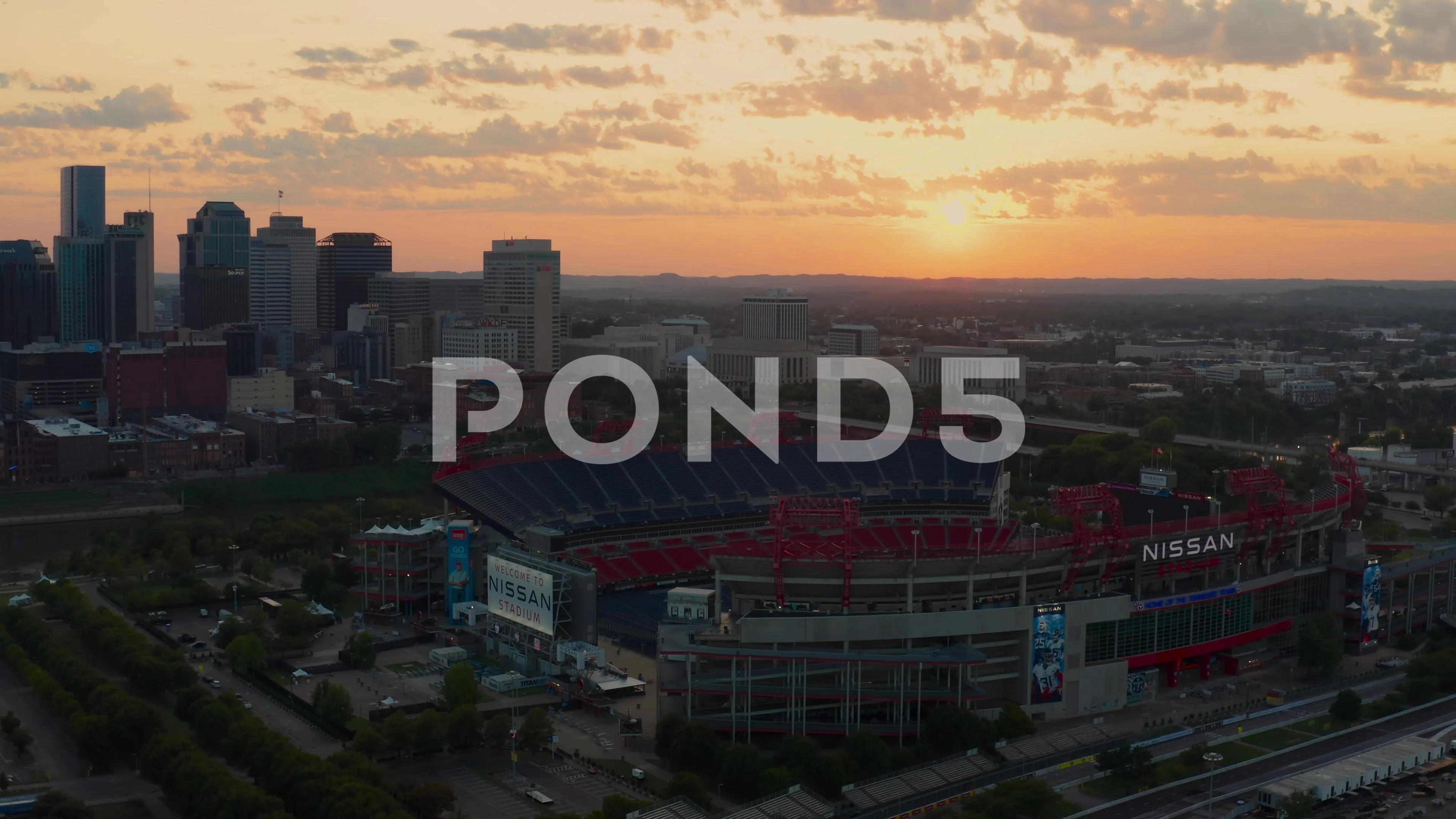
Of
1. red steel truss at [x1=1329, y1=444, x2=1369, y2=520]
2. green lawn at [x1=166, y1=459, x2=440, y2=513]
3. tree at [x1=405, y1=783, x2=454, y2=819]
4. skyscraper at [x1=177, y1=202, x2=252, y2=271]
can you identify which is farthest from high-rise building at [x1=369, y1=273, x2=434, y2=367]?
tree at [x1=405, y1=783, x2=454, y2=819]

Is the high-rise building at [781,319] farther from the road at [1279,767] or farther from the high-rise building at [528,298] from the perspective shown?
the road at [1279,767]

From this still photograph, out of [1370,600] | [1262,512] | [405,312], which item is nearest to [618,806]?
[1262,512]

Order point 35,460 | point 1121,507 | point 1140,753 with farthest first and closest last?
point 35,460
point 1121,507
point 1140,753

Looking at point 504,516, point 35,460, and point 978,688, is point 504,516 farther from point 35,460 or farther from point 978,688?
point 35,460

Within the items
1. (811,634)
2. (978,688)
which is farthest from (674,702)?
(978,688)

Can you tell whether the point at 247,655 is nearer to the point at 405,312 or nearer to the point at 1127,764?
the point at 1127,764

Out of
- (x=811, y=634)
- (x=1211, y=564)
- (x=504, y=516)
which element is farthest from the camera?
(x=504, y=516)
